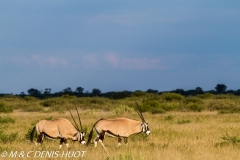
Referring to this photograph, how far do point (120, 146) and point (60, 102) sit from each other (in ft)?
105

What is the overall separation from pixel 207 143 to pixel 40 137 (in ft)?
14.3

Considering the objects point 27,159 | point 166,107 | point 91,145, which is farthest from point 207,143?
point 166,107

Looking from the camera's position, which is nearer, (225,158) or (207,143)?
(225,158)

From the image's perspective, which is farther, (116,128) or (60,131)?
(116,128)

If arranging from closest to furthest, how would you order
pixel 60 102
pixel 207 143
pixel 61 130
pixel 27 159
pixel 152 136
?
1. pixel 27 159
2. pixel 61 130
3. pixel 207 143
4. pixel 152 136
5. pixel 60 102

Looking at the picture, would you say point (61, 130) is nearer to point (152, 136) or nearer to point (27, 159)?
point (27, 159)

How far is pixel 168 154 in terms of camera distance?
9859mm

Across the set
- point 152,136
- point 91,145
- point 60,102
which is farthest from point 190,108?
point 91,145

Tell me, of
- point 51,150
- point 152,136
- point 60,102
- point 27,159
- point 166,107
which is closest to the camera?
point 27,159

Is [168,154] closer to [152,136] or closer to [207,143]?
[207,143]

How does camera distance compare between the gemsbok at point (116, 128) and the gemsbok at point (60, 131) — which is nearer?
the gemsbok at point (60, 131)

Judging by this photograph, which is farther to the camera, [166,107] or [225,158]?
[166,107]

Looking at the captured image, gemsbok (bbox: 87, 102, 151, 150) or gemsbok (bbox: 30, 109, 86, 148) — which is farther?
gemsbok (bbox: 87, 102, 151, 150)

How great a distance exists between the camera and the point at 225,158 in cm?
956
